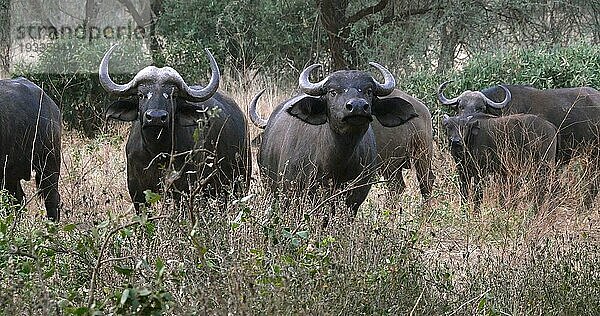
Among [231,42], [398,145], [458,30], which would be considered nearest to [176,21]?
[231,42]

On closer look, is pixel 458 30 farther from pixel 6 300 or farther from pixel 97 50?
pixel 6 300

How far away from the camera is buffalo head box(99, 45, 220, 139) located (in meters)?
7.55

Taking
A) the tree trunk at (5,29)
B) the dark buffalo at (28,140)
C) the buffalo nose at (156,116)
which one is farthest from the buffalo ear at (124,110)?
the tree trunk at (5,29)

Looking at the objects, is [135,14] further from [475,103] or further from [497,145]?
[497,145]

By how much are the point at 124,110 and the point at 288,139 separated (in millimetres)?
1413

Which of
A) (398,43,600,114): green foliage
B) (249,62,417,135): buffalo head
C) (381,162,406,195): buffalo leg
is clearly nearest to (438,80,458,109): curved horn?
(398,43,600,114): green foliage

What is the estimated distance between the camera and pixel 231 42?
68.0ft

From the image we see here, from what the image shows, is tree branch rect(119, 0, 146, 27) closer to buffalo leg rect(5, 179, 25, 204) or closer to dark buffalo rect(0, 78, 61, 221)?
dark buffalo rect(0, 78, 61, 221)

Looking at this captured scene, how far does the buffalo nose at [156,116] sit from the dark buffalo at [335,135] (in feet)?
3.36

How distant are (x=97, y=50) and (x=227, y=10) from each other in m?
3.92

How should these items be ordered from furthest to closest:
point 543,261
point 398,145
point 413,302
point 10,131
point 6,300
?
point 398,145 → point 10,131 → point 543,261 → point 413,302 → point 6,300

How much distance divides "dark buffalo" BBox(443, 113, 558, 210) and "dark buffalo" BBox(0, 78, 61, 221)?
4.18 meters

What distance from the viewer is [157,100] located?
7621 millimetres

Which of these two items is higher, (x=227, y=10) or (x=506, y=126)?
(x=227, y=10)
